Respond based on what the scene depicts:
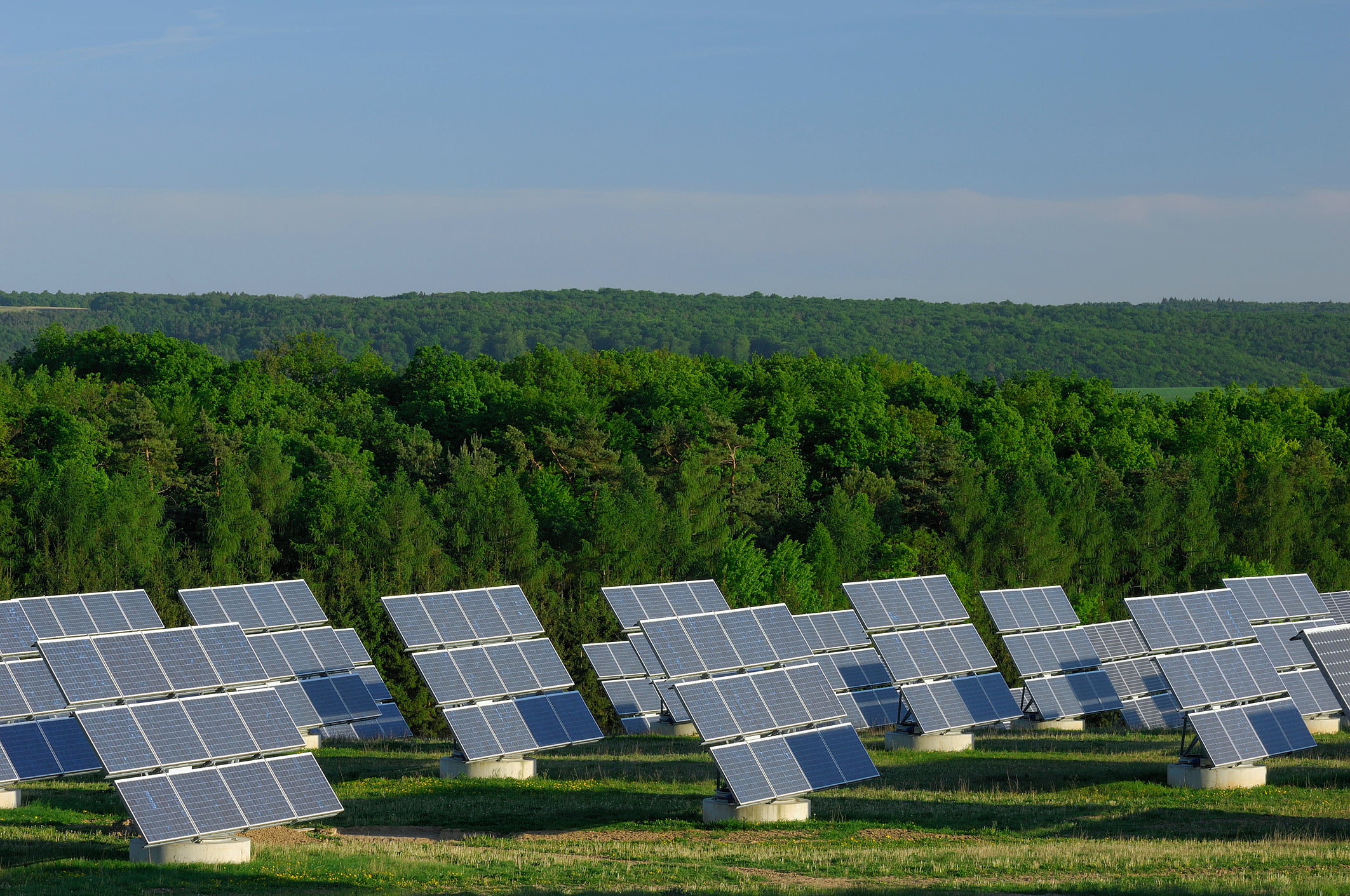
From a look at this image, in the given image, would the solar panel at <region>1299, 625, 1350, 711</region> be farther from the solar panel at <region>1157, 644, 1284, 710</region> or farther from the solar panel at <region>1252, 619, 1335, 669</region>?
the solar panel at <region>1252, 619, 1335, 669</region>

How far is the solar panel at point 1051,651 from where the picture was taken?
1780 inches

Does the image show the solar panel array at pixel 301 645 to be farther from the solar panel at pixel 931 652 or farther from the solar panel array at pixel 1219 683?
the solar panel array at pixel 1219 683

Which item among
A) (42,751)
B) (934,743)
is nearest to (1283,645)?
(934,743)

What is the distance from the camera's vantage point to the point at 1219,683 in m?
34.9

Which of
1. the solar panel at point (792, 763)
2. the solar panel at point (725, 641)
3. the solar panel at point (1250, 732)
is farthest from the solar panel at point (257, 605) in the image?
the solar panel at point (1250, 732)

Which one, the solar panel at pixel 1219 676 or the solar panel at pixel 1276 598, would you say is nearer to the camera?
the solar panel at pixel 1219 676

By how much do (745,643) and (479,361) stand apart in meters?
104

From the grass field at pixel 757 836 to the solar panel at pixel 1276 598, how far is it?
172 inches

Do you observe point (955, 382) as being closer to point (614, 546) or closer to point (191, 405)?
point (614, 546)

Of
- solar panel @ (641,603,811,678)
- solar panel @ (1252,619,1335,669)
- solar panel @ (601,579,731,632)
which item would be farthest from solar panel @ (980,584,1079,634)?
solar panel @ (641,603,811,678)

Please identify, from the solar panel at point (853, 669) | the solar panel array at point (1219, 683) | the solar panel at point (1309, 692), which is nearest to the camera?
the solar panel array at point (1219, 683)

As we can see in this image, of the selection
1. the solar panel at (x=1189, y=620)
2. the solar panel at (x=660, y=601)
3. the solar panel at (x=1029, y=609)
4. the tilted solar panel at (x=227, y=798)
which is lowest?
the tilted solar panel at (x=227, y=798)

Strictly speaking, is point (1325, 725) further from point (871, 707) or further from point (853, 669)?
point (853, 669)

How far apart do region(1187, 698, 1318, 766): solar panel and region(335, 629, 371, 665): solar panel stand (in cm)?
2313
